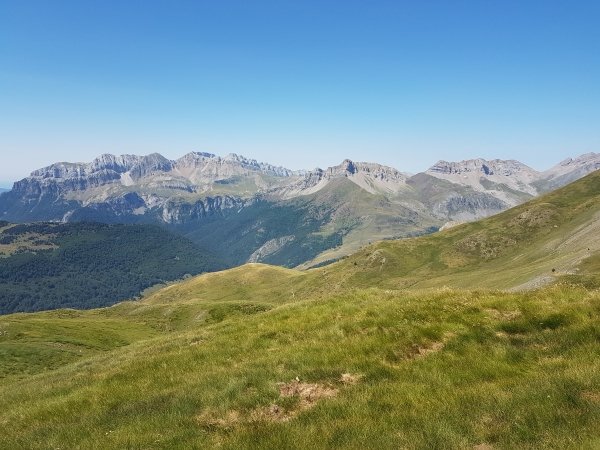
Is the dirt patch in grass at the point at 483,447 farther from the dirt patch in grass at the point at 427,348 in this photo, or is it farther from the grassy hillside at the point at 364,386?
the dirt patch in grass at the point at 427,348

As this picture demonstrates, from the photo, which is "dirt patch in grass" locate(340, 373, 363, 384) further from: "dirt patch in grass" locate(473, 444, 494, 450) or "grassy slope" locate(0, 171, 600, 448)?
"dirt patch in grass" locate(473, 444, 494, 450)

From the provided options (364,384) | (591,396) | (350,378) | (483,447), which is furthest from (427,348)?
(483,447)

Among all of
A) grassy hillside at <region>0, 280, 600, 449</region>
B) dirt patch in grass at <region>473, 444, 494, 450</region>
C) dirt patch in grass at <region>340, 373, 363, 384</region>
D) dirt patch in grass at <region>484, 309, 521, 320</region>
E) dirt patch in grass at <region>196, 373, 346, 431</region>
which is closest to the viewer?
dirt patch in grass at <region>473, 444, 494, 450</region>

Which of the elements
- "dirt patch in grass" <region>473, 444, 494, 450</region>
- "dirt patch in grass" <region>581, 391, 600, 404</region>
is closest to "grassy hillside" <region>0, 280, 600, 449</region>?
"dirt patch in grass" <region>581, 391, 600, 404</region>

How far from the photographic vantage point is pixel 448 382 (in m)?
12.5

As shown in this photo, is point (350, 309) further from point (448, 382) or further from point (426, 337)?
point (448, 382)

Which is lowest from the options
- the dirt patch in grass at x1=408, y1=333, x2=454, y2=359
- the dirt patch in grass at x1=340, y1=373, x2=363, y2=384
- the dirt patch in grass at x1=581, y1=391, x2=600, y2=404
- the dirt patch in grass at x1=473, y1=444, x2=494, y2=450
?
the dirt patch in grass at x1=581, y1=391, x2=600, y2=404

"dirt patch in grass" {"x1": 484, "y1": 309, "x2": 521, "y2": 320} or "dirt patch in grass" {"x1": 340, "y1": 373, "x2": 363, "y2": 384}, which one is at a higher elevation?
"dirt patch in grass" {"x1": 340, "y1": 373, "x2": 363, "y2": 384}

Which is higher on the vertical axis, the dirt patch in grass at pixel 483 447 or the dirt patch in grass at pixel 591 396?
the dirt patch in grass at pixel 483 447

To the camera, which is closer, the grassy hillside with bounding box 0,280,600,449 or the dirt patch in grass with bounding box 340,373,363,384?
the grassy hillside with bounding box 0,280,600,449

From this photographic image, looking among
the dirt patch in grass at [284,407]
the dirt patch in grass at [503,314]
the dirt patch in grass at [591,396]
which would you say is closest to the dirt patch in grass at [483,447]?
the dirt patch in grass at [591,396]

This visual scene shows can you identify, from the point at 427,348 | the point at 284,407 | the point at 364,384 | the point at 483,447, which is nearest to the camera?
the point at 483,447

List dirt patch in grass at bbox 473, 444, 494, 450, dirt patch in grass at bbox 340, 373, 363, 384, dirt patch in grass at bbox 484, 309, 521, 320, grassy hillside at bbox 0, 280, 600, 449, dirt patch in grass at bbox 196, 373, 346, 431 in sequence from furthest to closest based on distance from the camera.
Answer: dirt patch in grass at bbox 484, 309, 521, 320
dirt patch in grass at bbox 340, 373, 363, 384
dirt patch in grass at bbox 196, 373, 346, 431
grassy hillside at bbox 0, 280, 600, 449
dirt patch in grass at bbox 473, 444, 494, 450

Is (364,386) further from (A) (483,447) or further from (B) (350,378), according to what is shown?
(A) (483,447)
